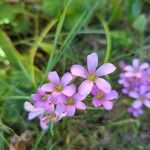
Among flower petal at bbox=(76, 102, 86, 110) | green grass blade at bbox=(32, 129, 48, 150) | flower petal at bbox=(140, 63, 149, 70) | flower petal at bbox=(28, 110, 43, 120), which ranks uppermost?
flower petal at bbox=(140, 63, 149, 70)

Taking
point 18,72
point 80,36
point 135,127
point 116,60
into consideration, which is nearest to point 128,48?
point 116,60

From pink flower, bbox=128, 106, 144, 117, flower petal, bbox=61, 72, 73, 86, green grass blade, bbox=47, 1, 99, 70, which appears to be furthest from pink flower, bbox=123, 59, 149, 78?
flower petal, bbox=61, 72, 73, 86

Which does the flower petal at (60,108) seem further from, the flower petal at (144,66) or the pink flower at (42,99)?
the flower petal at (144,66)

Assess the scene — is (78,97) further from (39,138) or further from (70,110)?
(39,138)

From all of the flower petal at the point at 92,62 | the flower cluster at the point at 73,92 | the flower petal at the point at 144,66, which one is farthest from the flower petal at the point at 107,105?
the flower petal at the point at 144,66

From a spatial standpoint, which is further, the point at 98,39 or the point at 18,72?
the point at 98,39

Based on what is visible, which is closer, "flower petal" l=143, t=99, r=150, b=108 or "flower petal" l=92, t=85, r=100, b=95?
"flower petal" l=92, t=85, r=100, b=95

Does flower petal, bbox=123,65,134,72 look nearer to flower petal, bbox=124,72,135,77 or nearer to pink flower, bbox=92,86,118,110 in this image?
flower petal, bbox=124,72,135,77

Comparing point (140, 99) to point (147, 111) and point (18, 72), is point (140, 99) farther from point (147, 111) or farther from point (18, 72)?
point (18, 72)
